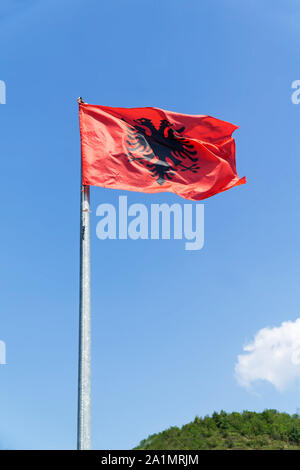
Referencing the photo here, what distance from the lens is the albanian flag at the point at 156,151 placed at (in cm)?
1652

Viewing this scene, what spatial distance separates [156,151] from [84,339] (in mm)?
7318

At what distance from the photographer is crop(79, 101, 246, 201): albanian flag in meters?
16.5

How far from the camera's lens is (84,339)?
1338cm

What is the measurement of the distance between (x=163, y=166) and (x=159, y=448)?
850cm

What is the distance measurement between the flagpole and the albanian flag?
5.61 ft

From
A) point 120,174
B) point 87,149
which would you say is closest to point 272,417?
point 120,174

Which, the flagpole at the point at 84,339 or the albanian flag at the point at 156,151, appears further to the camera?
the albanian flag at the point at 156,151

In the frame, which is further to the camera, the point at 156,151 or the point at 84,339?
the point at 156,151

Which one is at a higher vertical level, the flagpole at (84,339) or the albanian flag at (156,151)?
the albanian flag at (156,151)

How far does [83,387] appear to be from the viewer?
12969mm

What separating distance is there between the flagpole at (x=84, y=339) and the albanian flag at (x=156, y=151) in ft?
5.61

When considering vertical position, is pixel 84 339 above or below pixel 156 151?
below
